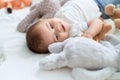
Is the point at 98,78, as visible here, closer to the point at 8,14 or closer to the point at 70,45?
the point at 70,45

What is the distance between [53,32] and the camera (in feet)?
3.67

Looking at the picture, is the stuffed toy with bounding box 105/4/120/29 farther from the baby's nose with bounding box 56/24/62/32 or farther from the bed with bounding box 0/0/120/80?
the baby's nose with bounding box 56/24/62/32

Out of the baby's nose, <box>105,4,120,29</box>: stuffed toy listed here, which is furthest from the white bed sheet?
<box>105,4,120,29</box>: stuffed toy

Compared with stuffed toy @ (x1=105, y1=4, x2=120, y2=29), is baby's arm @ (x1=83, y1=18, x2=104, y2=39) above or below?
below

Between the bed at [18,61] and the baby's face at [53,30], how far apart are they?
80mm

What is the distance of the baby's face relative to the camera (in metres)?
1.10

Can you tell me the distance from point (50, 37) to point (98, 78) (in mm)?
302

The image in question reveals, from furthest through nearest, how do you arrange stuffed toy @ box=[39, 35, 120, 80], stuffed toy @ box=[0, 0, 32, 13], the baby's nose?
1. stuffed toy @ box=[0, 0, 32, 13]
2. the baby's nose
3. stuffed toy @ box=[39, 35, 120, 80]

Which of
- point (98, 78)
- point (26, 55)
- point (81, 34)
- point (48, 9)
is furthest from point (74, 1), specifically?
point (98, 78)

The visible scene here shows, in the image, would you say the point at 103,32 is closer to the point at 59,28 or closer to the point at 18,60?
the point at 59,28

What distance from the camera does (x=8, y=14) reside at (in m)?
1.47

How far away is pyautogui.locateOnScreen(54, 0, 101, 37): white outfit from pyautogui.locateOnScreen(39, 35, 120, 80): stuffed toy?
26cm

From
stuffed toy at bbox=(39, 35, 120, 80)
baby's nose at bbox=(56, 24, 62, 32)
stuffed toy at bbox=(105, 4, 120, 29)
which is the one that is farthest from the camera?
stuffed toy at bbox=(105, 4, 120, 29)

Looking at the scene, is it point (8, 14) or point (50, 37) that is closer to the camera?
point (50, 37)
